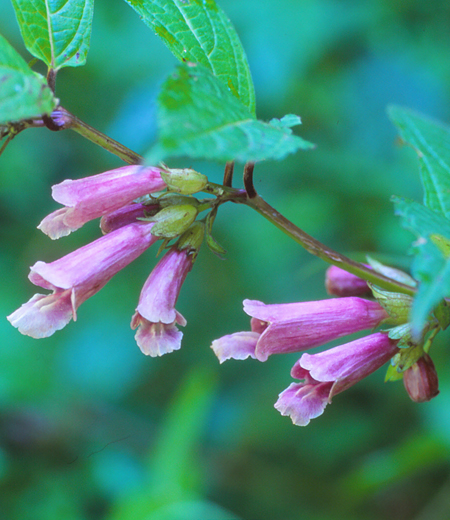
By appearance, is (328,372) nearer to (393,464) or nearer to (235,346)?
(235,346)

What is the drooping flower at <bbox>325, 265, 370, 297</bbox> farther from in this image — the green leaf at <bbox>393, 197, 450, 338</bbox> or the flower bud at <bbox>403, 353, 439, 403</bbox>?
the green leaf at <bbox>393, 197, 450, 338</bbox>

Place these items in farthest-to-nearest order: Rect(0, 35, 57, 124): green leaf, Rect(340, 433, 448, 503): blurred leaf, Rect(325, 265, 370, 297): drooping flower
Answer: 1. Rect(340, 433, 448, 503): blurred leaf
2. Rect(325, 265, 370, 297): drooping flower
3. Rect(0, 35, 57, 124): green leaf

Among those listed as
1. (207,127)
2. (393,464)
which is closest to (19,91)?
(207,127)

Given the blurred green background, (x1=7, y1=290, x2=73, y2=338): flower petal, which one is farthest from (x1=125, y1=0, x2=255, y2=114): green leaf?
the blurred green background

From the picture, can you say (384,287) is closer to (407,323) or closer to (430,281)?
(407,323)

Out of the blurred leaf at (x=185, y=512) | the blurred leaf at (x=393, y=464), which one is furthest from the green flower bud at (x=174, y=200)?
the blurred leaf at (x=393, y=464)
